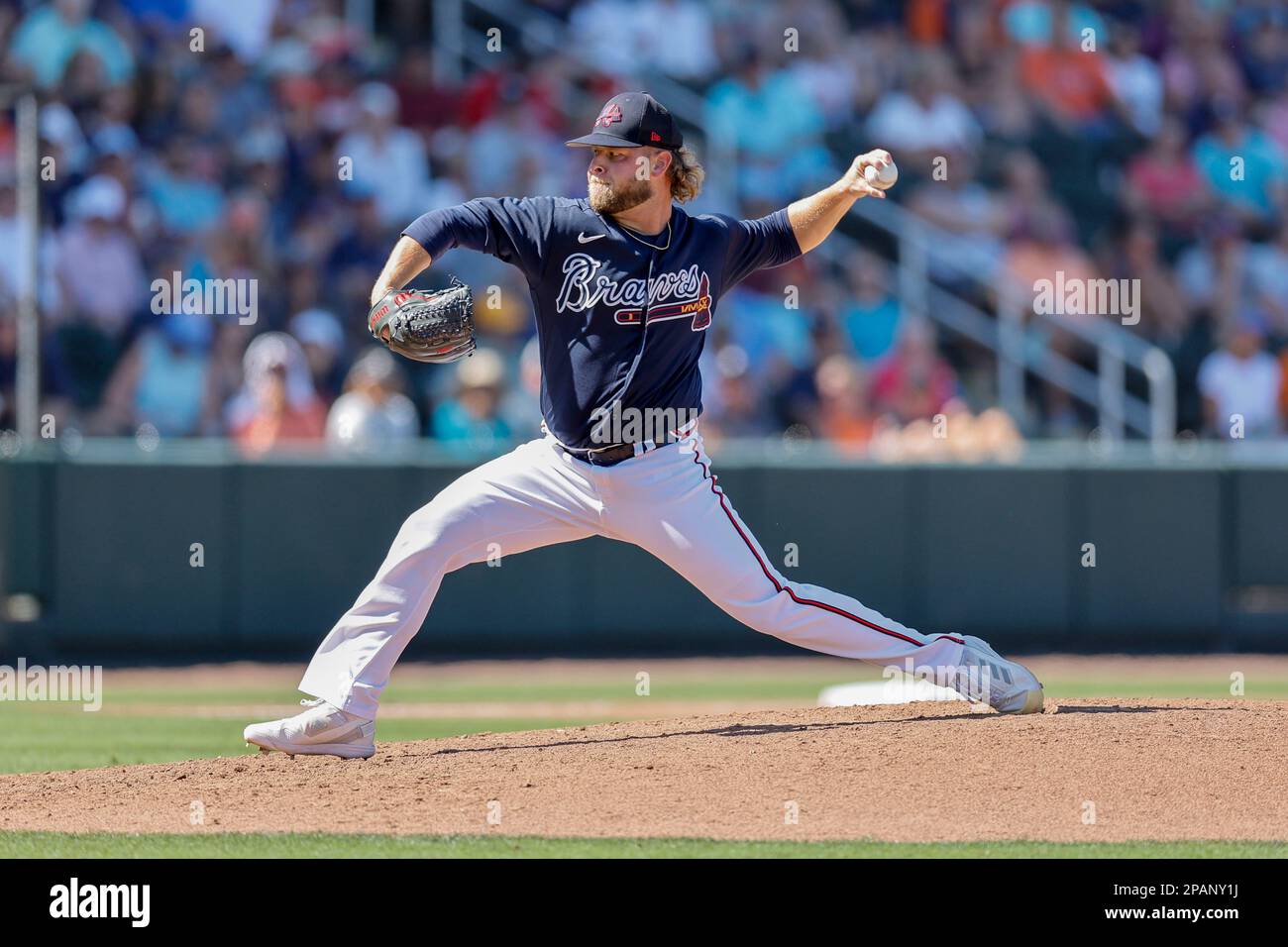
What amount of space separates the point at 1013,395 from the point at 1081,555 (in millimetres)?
1722

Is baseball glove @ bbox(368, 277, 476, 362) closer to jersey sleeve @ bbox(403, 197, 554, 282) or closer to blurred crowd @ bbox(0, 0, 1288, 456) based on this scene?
jersey sleeve @ bbox(403, 197, 554, 282)

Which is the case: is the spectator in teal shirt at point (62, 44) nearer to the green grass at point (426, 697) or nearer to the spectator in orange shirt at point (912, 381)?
the green grass at point (426, 697)

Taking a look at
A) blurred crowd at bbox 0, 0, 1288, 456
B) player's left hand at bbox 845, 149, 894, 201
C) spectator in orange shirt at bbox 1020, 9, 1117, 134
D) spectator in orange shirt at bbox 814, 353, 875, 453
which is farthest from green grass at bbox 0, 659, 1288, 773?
spectator in orange shirt at bbox 1020, 9, 1117, 134

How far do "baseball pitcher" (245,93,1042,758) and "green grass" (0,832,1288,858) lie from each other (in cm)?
87

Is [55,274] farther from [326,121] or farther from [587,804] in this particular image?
[587,804]

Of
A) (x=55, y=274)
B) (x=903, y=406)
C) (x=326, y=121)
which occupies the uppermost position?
(x=326, y=121)

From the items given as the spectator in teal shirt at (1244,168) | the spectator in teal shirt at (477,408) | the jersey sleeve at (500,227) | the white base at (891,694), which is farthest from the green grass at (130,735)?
the spectator in teal shirt at (1244,168)

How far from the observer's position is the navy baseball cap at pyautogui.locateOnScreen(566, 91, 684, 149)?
6008 mm

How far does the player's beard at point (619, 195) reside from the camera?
6.06 metres

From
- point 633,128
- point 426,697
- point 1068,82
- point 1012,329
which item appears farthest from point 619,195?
point 1068,82

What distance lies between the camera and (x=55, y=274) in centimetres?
1269

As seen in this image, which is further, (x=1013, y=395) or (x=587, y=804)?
(x=1013, y=395)

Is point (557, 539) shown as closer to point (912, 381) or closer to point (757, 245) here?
point (757, 245)
